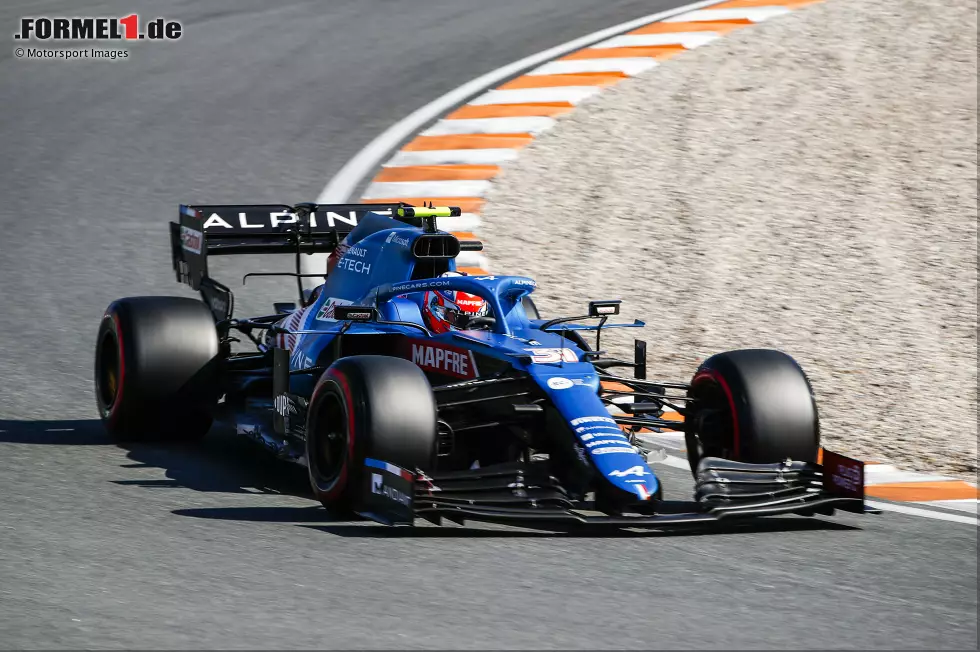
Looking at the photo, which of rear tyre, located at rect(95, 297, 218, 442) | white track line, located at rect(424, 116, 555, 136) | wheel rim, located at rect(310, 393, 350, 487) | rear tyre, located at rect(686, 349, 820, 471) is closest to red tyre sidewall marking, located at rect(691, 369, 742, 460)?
rear tyre, located at rect(686, 349, 820, 471)

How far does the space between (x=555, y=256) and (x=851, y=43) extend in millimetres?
6886

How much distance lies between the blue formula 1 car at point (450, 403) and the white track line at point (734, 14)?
1048 centimetres

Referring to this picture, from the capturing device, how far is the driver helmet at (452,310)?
28.6 feet

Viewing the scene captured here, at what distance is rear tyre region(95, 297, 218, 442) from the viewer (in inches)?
370

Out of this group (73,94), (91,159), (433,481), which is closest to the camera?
(433,481)

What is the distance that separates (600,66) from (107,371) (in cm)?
975

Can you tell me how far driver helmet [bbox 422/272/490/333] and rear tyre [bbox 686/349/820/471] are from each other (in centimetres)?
143

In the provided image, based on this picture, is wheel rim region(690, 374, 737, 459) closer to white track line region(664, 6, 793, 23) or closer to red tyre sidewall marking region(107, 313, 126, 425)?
red tyre sidewall marking region(107, 313, 126, 425)

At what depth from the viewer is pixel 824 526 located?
7832 millimetres

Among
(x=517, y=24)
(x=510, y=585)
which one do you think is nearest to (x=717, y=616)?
(x=510, y=585)

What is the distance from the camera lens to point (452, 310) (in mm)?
8766

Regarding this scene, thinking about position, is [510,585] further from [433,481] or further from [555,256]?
[555,256]

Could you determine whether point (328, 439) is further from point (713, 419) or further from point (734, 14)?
point (734, 14)

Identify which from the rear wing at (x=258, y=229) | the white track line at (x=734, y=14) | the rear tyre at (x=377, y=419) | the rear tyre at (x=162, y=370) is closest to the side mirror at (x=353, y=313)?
the rear tyre at (x=377, y=419)
